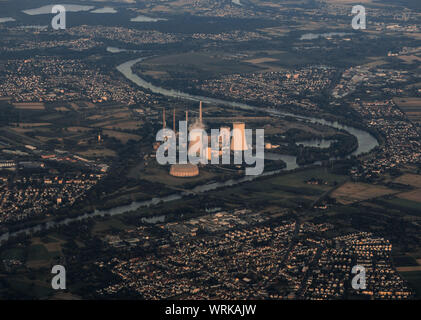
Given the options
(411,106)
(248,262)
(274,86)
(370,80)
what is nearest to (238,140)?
(248,262)

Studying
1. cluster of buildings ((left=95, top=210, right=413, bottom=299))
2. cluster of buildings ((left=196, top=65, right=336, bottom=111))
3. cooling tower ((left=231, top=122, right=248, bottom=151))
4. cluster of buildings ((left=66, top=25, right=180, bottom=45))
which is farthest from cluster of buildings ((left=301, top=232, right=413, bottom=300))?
cluster of buildings ((left=66, top=25, right=180, bottom=45))

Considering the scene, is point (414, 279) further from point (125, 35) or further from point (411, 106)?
point (125, 35)

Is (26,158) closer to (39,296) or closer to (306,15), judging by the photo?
(39,296)

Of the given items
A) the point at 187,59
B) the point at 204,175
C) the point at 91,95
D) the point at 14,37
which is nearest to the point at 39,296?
the point at 204,175

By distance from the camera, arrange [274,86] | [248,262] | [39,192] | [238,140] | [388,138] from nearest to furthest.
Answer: [248,262]
[39,192]
[238,140]
[388,138]
[274,86]

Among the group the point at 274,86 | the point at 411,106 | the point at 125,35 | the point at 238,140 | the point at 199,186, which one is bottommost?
the point at 411,106

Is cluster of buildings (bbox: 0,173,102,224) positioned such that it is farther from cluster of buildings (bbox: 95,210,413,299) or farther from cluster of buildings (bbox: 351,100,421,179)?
cluster of buildings (bbox: 351,100,421,179)

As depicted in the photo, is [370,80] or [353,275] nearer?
[353,275]
